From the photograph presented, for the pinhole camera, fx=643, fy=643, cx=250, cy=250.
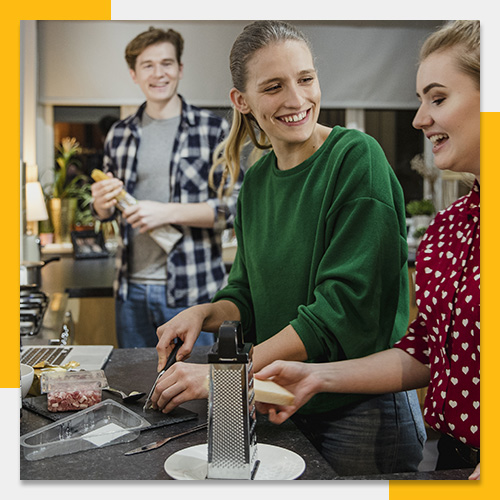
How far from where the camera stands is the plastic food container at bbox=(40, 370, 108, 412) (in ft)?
4.16

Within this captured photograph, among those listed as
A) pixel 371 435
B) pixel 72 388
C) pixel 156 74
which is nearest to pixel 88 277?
pixel 72 388

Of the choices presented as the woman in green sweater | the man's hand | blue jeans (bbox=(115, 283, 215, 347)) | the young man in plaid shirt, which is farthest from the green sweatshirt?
the man's hand

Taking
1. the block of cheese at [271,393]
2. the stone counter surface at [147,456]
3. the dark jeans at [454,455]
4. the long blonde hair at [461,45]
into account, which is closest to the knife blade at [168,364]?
the stone counter surface at [147,456]

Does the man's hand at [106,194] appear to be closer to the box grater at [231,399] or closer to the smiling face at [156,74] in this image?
the smiling face at [156,74]

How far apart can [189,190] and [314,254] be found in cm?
31

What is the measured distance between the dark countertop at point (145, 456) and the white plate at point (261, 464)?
0.01m

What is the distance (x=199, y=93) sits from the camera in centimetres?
133

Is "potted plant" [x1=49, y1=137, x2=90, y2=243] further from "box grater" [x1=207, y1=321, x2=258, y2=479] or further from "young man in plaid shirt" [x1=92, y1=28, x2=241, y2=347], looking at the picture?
"box grater" [x1=207, y1=321, x2=258, y2=479]

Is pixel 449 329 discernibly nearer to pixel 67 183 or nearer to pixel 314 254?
pixel 314 254

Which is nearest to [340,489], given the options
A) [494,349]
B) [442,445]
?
[442,445]

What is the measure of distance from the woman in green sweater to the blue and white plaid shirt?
5 cm

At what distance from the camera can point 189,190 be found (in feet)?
4.45

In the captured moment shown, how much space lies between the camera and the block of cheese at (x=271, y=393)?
3.89 ft
